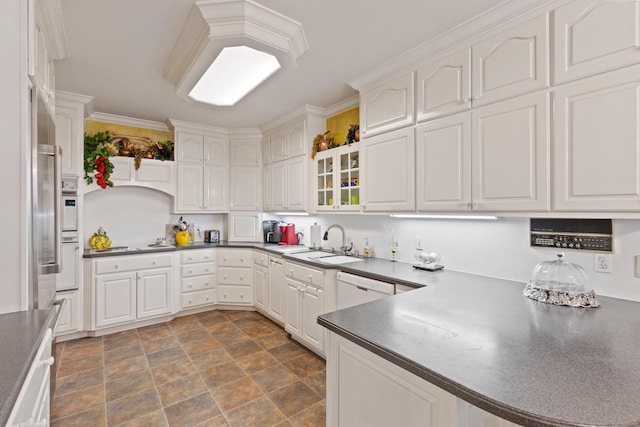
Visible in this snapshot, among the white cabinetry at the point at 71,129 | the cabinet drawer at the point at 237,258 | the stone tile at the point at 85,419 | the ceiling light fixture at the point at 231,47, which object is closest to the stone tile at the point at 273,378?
the stone tile at the point at 85,419

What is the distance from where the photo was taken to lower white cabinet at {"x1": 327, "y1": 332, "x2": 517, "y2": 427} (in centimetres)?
94

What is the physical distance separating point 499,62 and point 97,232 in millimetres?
4526

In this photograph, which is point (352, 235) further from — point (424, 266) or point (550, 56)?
point (550, 56)

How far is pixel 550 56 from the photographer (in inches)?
63.6

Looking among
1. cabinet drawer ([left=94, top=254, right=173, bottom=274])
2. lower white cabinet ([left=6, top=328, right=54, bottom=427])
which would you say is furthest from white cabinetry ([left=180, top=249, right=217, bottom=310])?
lower white cabinet ([left=6, top=328, right=54, bottom=427])

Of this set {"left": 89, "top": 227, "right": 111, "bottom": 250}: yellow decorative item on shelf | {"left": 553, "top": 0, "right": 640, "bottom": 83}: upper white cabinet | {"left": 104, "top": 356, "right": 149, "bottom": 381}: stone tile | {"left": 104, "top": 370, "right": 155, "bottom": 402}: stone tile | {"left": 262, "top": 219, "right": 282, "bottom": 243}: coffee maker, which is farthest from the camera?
{"left": 262, "top": 219, "right": 282, "bottom": 243}: coffee maker

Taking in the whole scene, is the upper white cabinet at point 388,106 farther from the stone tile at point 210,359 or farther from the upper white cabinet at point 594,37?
the stone tile at point 210,359

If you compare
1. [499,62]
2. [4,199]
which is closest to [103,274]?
[4,199]

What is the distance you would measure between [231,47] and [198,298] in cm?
319

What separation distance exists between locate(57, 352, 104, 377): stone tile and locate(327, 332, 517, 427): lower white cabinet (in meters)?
2.53

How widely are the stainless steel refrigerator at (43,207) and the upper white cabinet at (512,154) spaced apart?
95.9 inches

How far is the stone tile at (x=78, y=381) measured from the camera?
233cm

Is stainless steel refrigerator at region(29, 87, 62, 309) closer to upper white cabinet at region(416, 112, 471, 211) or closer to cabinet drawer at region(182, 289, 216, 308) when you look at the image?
cabinet drawer at region(182, 289, 216, 308)

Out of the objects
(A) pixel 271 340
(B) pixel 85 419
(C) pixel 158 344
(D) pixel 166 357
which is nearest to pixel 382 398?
(B) pixel 85 419
